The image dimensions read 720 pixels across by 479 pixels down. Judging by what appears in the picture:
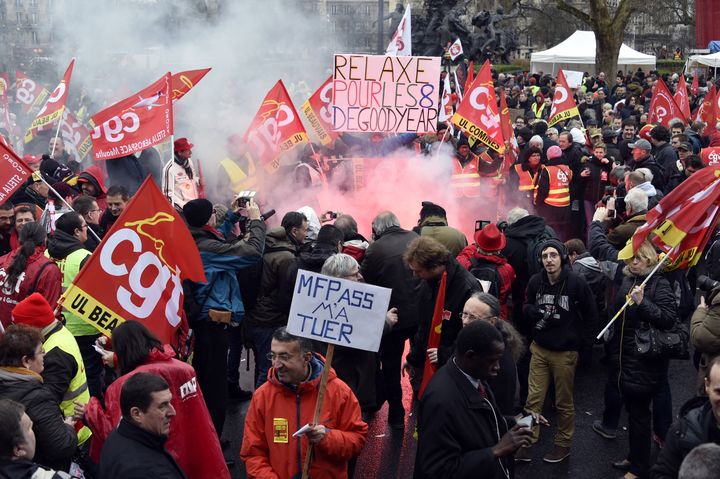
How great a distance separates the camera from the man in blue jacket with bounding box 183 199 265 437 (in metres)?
5.79

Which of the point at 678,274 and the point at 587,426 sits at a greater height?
the point at 678,274

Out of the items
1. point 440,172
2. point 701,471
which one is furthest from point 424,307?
point 440,172

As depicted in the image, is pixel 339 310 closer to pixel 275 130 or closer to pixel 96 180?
pixel 96 180

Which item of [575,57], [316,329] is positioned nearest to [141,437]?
[316,329]

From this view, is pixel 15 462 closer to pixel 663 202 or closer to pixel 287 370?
pixel 287 370

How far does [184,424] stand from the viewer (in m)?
4.16

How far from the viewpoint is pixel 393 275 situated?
247 inches

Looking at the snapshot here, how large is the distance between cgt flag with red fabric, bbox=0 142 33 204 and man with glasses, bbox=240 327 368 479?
3341mm

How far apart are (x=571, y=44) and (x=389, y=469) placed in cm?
3135

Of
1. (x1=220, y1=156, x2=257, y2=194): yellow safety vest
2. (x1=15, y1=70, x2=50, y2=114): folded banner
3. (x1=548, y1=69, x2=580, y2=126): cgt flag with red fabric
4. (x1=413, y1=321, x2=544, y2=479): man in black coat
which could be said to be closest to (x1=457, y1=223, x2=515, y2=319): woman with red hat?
(x1=413, y1=321, x2=544, y2=479): man in black coat

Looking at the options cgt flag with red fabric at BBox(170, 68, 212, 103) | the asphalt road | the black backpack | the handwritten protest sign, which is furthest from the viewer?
cgt flag with red fabric at BBox(170, 68, 212, 103)

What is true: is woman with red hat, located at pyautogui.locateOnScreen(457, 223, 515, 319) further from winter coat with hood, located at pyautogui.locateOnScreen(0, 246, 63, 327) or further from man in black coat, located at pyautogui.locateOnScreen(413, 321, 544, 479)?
winter coat with hood, located at pyautogui.locateOnScreen(0, 246, 63, 327)

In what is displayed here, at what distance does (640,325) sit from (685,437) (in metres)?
2.07

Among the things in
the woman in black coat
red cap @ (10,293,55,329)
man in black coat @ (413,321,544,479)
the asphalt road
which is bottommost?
the asphalt road
